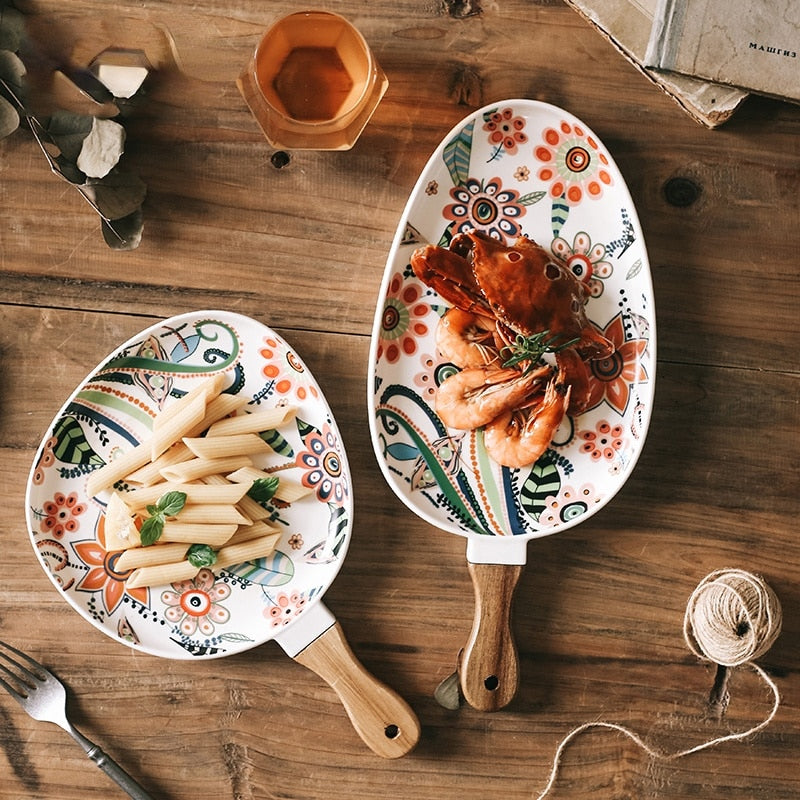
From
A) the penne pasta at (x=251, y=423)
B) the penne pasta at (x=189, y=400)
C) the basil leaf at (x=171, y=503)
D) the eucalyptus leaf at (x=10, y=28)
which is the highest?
the eucalyptus leaf at (x=10, y=28)

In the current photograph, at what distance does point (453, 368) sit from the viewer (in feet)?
4.17

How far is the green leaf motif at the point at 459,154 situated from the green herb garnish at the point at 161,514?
2.03 ft

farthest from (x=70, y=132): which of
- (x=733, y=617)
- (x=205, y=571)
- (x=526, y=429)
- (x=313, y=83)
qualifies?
(x=733, y=617)

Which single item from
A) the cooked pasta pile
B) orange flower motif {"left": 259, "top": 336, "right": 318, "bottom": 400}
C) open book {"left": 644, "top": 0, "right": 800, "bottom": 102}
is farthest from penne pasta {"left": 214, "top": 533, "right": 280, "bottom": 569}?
open book {"left": 644, "top": 0, "right": 800, "bottom": 102}

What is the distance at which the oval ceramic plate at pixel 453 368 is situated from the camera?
4.06ft

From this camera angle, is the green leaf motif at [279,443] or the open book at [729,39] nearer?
the open book at [729,39]

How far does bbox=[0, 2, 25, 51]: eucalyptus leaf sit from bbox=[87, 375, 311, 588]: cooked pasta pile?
21.8 inches

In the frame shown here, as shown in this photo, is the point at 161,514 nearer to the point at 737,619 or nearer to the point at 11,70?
the point at 11,70

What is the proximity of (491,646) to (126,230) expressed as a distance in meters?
0.83

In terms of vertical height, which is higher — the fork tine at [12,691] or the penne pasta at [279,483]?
the penne pasta at [279,483]

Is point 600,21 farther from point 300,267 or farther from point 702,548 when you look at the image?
point 702,548

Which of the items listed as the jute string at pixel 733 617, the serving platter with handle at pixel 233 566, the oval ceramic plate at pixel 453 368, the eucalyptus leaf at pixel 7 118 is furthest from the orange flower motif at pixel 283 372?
the jute string at pixel 733 617

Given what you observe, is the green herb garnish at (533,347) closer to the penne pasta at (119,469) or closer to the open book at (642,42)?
the open book at (642,42)

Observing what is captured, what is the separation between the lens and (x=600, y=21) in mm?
1201
